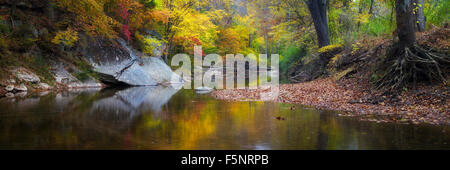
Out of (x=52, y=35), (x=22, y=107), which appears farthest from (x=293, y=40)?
(x=22, y=107)

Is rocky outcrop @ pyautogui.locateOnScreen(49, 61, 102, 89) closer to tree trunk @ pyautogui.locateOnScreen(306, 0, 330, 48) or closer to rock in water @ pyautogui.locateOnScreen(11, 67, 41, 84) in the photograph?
rock in water @ pyautogui.locateOnScreen(11, 67, 41, 84)

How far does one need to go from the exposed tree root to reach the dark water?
2.38m

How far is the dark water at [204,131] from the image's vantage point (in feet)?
15.1

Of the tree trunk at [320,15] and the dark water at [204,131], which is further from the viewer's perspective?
the tree trunk at [320,15]

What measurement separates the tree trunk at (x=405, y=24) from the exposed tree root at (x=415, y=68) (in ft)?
0.67

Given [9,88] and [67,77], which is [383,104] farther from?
[67,77]

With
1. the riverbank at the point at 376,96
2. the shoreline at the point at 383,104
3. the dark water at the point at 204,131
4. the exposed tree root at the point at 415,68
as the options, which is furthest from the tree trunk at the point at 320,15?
the dark water at the point at 204,131

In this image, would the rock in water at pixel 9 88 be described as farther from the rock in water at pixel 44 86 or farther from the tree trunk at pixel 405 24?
the tree trunk at pixel 405 24

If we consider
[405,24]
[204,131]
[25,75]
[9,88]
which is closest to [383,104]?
[405,24]

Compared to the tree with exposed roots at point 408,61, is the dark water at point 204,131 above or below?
below

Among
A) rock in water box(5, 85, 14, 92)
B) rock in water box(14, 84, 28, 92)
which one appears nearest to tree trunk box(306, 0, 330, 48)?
rock in water box(14, 84, 28, 92)
